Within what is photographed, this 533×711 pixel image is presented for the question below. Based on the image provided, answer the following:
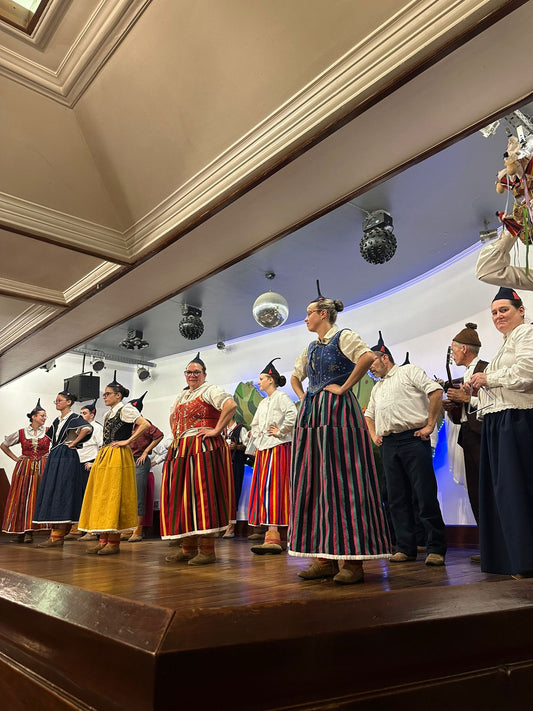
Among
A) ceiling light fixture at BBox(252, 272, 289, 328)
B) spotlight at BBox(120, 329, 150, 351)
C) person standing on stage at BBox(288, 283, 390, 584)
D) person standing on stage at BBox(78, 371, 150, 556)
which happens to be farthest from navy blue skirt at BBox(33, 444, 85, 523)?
person standing on stage at BBox(288, 283, 390, 584)

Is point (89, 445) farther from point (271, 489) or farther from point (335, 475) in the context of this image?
point (335, 475)

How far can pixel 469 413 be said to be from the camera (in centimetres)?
394

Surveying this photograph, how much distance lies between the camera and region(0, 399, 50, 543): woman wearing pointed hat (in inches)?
229

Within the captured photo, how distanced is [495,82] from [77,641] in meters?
2.37

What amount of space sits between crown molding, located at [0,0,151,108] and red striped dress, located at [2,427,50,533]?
4.23 meters

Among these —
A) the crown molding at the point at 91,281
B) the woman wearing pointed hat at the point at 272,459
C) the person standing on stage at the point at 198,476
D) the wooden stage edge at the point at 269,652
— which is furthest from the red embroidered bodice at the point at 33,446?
the wooden stage edge at the point at 269,652

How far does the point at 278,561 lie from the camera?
136 inches

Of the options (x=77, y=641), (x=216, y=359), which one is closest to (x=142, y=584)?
(x=77, y=641)

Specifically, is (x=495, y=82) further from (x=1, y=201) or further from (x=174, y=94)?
(x=1, y=201)

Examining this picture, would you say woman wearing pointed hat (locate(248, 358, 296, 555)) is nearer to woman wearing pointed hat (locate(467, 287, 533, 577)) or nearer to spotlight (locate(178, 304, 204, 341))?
spotlight (locate(178, 304, 204, 341))

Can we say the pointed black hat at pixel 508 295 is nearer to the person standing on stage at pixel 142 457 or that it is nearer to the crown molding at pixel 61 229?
the crown molding at pixel 61 229

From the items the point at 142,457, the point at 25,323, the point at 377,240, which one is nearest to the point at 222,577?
the point at 377,240

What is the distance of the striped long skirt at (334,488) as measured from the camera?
2.29 metres

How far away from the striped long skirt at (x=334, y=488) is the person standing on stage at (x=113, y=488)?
2.17 m
